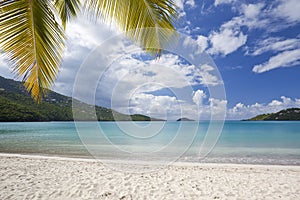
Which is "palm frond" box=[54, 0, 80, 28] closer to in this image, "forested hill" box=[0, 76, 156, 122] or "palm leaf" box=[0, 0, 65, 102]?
"palm leaf" box=[0, 0, 65, 102]

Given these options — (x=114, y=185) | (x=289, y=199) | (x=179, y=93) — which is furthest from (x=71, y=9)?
(x=289, y=199)

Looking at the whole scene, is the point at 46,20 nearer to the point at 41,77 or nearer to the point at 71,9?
the point at 41,77

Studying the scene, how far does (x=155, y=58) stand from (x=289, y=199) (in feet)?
11.5

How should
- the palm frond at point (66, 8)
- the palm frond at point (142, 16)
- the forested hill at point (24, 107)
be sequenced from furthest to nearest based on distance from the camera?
1. the forested hill at point (24, 107)
2. the palm frond at point (66, 8)
3. the palm frond at point (142, 16)

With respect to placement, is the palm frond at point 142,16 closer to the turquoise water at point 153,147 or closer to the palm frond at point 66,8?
the palm frond at point 66,8

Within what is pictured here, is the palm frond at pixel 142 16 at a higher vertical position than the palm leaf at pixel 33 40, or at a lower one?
higher

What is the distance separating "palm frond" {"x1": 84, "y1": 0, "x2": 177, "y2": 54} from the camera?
3143mm

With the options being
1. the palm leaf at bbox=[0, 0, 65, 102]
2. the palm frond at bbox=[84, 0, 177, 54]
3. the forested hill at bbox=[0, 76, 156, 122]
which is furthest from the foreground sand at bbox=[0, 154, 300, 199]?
the forested hill at bbox=[0, 76, 156, 122]

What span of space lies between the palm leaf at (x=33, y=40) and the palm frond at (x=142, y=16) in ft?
2.30

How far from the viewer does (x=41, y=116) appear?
4959cm

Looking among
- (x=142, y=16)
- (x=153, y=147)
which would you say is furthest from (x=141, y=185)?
(x=153, y=147)

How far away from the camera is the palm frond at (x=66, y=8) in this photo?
13.1 ft

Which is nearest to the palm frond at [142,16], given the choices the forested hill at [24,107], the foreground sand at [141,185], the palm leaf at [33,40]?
the palm leaf at [33,40]

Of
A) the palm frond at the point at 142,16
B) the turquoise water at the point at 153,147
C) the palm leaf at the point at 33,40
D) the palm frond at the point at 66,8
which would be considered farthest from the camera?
the turquoise water at the point at 153,147
